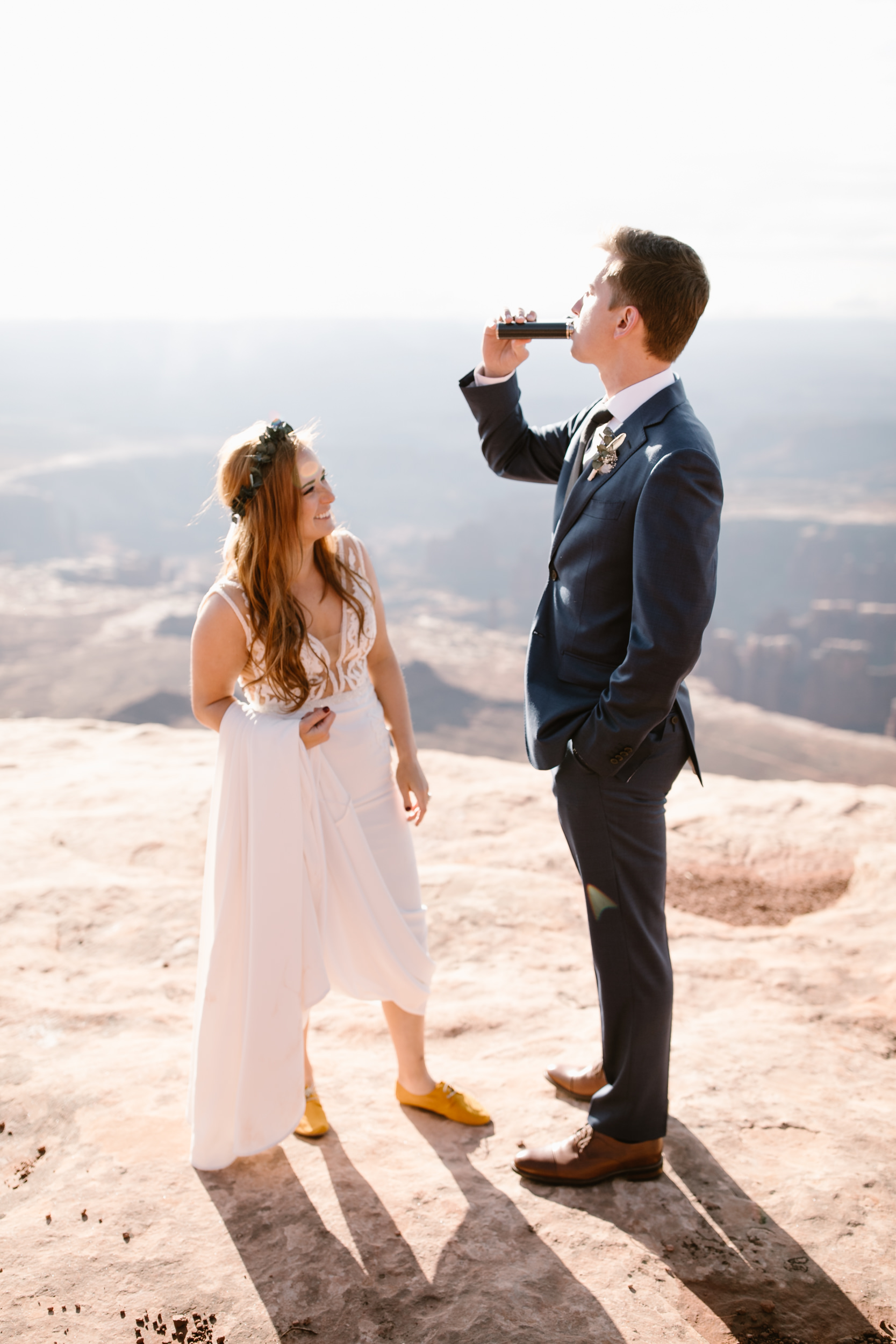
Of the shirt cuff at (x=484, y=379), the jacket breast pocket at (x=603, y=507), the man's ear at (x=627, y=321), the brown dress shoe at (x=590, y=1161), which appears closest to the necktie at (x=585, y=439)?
the jacket breast pocket at (x=603, y=507)

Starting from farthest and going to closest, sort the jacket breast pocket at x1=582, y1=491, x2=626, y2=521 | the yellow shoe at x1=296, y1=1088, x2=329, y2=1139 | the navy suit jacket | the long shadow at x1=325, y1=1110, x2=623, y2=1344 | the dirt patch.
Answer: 1. the dirt patch
2. the yellow shoe at x1=296, y1=1088, x2=329, y2=1139
3. the jacket breast pocket at x1=582, y1=491, x2=626, y2=521
4. the navy suit jacket
5. the long shadow at x1=325, y1=1110, x2=623, y2=1344

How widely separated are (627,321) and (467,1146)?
7.58 feet

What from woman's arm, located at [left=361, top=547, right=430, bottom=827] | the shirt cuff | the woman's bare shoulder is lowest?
woman's arm, located at [left=361, top=547, right=430, bottom=827]

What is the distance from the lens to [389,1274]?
7.17ft

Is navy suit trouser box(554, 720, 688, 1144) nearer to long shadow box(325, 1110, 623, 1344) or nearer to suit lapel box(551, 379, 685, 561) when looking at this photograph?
long shadow box(325, 1110, 623, 1344)

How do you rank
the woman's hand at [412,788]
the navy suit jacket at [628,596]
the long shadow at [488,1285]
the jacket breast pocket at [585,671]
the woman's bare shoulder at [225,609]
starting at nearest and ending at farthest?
the long shadow at [488,1285] → the navy suit jacket at [628,596] → the jacket breast pocket at [585,671] → the woman's bare shoulder at [225,609] → the woman's hand at [412,788]

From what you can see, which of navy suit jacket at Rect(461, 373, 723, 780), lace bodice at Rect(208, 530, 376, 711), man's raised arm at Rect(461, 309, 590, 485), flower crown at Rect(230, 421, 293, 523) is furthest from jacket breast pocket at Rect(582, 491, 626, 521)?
flower crown at Rect(230, 421, 293, 523)

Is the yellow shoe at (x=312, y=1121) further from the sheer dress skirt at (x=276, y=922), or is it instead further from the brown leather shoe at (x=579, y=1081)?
the brown leather shoe at (x=579, y=1081)

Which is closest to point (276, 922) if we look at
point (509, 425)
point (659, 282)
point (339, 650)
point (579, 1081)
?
point (339, 650)

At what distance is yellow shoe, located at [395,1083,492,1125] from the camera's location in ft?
9.11

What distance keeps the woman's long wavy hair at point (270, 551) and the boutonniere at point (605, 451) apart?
793 mm

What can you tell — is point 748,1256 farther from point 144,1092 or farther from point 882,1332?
point 144,1092

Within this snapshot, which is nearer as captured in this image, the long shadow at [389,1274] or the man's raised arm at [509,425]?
the long shadow at [389,1274]

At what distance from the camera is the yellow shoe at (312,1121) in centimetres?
269
